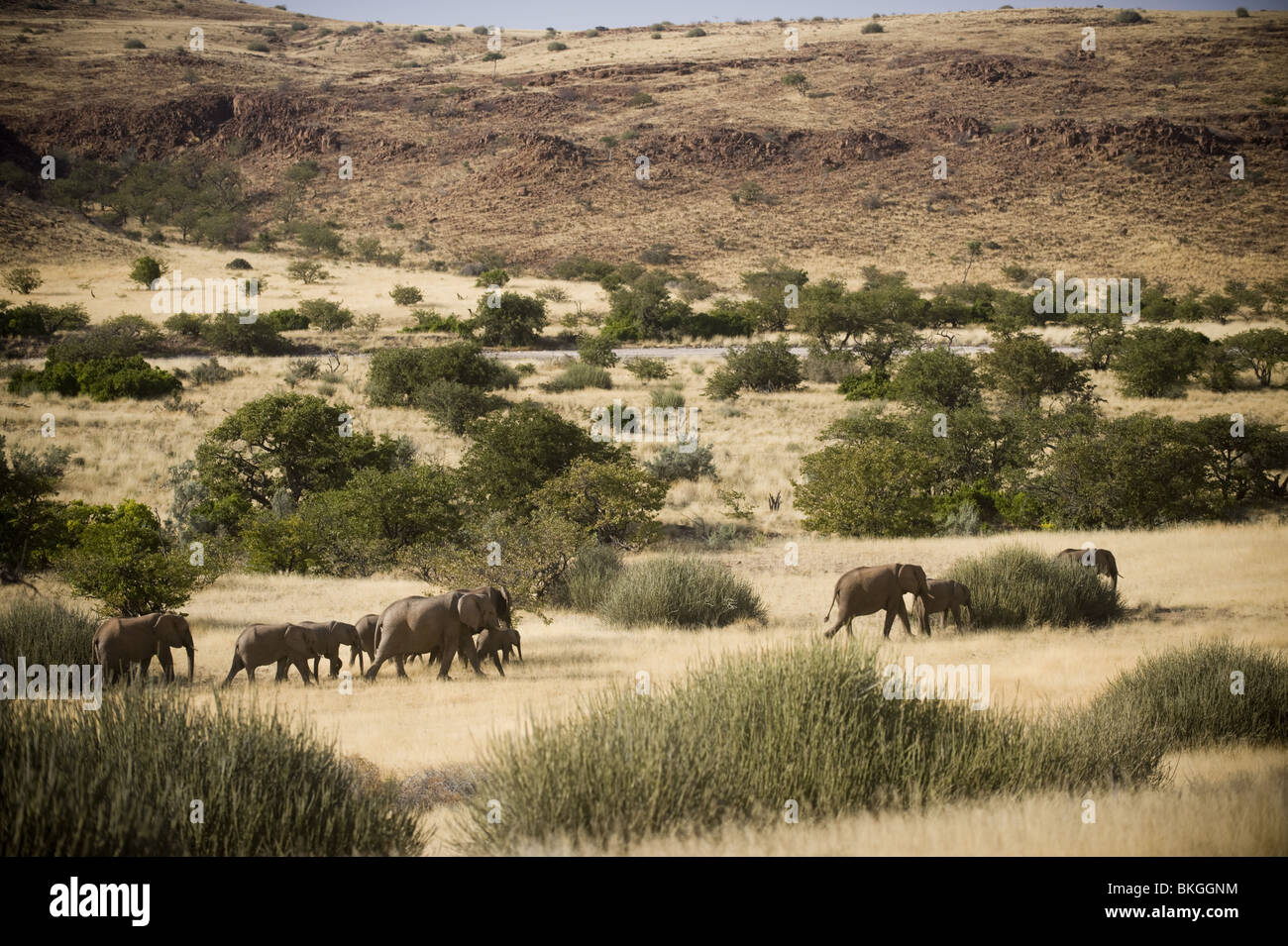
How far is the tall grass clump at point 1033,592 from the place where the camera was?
1330 cm

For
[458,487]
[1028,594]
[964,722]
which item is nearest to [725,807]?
[964,722]

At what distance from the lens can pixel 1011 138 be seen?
92375 mm

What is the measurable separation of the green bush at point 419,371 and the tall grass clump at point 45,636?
22.1 metres

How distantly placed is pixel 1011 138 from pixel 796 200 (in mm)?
23165

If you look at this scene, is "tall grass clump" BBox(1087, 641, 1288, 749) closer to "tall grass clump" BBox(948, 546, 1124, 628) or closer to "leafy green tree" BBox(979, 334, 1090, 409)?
"tall grass clump" BBox(948, 546, 1124, 628)

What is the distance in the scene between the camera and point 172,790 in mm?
4461

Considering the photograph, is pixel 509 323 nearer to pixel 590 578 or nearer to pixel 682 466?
pixel 682 466

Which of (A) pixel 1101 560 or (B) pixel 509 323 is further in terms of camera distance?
(B) pixel 509 323

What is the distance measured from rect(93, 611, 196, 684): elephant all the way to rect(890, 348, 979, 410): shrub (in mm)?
25075

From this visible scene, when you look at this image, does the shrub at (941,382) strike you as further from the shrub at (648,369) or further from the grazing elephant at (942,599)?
the grazing elephant at (942,599)

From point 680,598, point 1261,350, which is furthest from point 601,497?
point 1261,350

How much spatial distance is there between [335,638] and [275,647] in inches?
26.6

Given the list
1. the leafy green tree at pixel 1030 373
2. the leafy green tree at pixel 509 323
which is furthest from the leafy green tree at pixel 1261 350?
the leafy green tree at pixel 509 323
